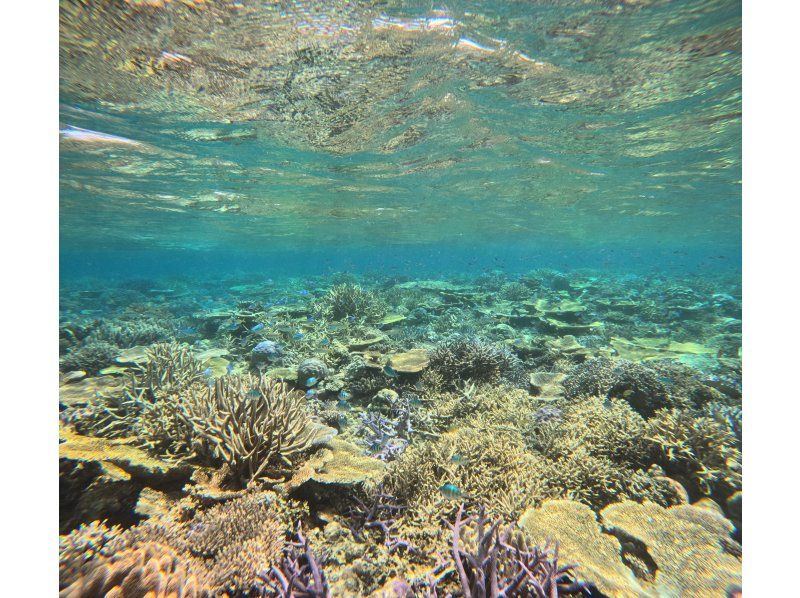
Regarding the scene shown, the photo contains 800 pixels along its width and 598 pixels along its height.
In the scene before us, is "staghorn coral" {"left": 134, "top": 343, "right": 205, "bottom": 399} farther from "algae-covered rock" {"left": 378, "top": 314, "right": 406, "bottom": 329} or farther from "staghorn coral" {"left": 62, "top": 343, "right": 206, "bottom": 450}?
"algae-covered rock" {"left": 378, "top": 314, "right": 406, "bottom": 329}

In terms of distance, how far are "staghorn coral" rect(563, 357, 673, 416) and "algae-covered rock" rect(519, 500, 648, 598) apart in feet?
10.6

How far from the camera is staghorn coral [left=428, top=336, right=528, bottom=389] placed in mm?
7723

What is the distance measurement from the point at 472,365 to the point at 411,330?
4497mm

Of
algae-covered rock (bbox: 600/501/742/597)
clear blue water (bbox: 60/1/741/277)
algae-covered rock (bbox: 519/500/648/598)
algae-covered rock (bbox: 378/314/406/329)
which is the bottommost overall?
algae-covered rock (bbox: 600/501/742/597)

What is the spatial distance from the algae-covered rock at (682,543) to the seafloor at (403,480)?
17mm

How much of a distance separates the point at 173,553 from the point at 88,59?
12438 mm

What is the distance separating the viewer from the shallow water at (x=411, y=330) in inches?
139

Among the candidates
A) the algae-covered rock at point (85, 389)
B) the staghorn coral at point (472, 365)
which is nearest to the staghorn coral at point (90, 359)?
the algae-covered rock at point (85, 389)

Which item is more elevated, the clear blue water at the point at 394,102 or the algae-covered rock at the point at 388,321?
the clear blue water at the point at 394,102

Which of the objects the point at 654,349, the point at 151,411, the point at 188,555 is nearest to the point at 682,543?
the point at 188,555

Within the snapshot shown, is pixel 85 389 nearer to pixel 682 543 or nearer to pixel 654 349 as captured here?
pixel 682 543

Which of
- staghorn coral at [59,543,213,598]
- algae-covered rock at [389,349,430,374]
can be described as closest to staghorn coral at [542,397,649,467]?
algae-covered rock at [389,349,430,374]

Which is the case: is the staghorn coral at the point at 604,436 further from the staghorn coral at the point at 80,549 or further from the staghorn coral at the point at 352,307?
the staghorn coral at the point at 352,307
